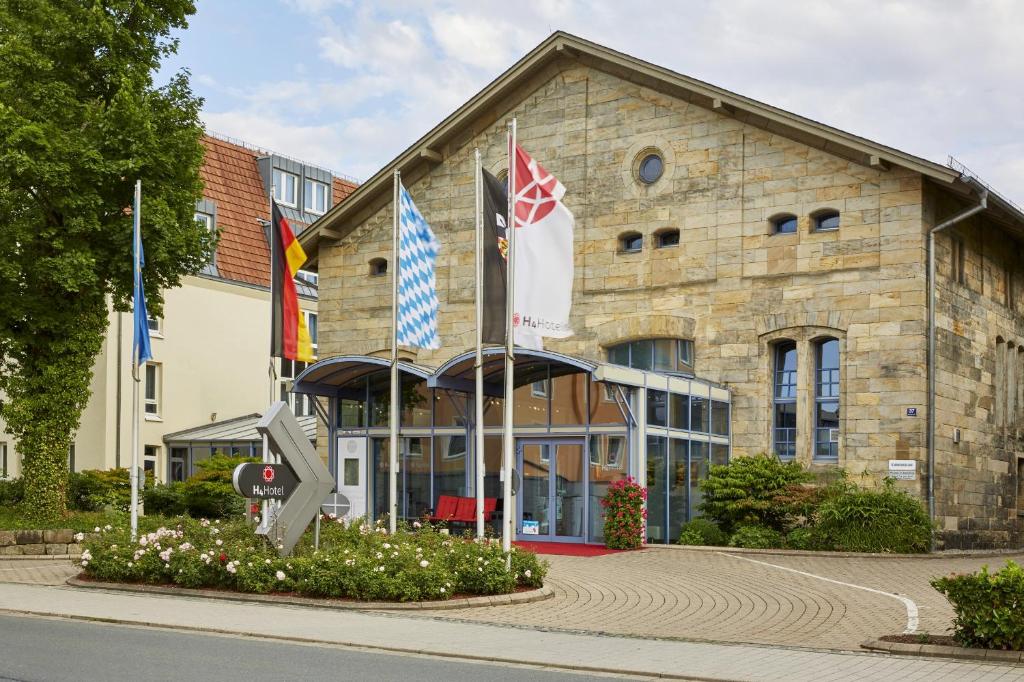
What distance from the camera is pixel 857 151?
86.2 feet

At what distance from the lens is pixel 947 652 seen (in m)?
11.6

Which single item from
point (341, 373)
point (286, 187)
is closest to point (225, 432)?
point (286, 187)

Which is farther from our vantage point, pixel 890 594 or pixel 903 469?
pixel 903 469

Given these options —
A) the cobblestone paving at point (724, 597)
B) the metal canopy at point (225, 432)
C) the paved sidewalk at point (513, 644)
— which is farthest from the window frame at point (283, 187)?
the paved sidewalk at point (513, 644)

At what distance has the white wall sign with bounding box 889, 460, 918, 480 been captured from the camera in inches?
990

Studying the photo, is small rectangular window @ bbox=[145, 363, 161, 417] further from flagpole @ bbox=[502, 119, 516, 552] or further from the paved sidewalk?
flagpole @ bbox=[502, 119, 516, 552]

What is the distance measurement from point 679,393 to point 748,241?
3.90 m

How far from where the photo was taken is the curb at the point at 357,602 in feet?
50.3

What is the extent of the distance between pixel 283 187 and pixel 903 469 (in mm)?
30955

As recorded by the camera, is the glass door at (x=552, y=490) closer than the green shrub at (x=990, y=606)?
No

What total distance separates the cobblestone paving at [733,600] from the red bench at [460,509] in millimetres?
4544

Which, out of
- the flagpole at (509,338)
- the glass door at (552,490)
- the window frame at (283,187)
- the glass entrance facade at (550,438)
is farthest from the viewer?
the window frame at (283,187)

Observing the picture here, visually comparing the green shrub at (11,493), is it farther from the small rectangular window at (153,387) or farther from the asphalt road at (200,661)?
the small rectangular window at (153,387)

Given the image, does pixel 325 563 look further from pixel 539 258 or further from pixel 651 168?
pixel 651 168
